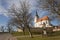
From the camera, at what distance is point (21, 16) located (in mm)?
2783

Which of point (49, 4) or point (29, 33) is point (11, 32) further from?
point (49, 4)

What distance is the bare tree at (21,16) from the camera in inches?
108

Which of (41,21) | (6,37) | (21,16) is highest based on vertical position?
(21,16)

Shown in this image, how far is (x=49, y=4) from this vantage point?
9.34ft

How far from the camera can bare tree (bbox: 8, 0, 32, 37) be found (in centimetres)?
274

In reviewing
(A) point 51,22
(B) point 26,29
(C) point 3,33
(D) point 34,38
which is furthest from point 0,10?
(A) point 51,22

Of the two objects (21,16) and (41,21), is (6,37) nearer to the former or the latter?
(21,16)

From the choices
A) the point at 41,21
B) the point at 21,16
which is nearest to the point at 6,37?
the point at 21,16

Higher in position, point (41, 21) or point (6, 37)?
point (41, 21)

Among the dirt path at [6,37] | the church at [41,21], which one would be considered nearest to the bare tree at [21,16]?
the church at [41,21]

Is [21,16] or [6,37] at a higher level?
[21,16]

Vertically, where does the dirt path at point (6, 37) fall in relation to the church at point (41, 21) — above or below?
below

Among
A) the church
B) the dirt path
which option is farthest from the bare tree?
the dirt path

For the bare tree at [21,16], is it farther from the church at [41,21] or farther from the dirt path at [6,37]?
the dirt path at [6,37]
